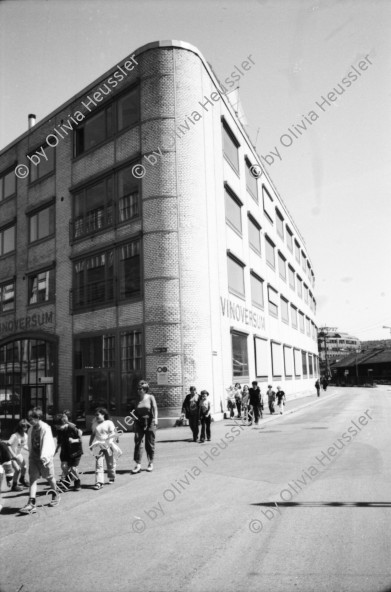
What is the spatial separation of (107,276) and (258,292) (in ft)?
42.2

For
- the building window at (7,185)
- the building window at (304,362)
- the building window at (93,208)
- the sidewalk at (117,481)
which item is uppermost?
the building window at (7,185)

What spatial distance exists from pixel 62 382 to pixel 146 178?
10636mm

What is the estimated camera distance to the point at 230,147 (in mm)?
28516

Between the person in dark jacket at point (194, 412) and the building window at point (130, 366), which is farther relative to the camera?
the building window at point (130, 366)

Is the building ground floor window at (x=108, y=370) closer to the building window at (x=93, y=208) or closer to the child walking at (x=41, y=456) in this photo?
the building window at (x=93, y=208)

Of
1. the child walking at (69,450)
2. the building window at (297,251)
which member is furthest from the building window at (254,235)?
the child walking at (69,450)

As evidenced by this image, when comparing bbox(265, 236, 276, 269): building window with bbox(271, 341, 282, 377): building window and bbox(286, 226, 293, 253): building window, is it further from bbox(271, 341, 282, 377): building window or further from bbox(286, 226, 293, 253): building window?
bbox(286, 226, 293, 253): building window

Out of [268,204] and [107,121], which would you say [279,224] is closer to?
[268,204]

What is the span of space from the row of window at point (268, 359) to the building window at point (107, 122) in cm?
1174

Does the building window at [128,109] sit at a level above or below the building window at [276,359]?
above

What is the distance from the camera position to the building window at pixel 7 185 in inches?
1187

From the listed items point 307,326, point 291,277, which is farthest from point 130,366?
point 307,326

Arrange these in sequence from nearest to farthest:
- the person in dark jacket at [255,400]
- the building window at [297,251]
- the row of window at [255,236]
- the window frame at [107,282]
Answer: the person in dark jacket at [255,400] < the window frame at [107,282] < the row of window at [255,236] < the building window at [297,251]

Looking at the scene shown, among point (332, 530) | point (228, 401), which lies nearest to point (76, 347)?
point (228, 401)
